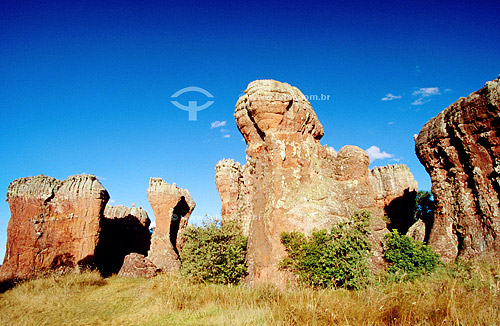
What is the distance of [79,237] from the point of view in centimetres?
1567

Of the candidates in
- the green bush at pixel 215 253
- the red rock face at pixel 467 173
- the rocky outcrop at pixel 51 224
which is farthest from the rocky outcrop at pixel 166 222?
the red rock face at pixel 467 173

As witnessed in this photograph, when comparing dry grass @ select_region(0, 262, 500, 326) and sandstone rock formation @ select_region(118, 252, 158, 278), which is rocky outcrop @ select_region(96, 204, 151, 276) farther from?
dry grass @ select_region(0, 262, 500, 326)

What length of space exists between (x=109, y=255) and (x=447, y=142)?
2188cm

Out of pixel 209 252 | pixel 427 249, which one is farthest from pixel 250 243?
pixel 427 249

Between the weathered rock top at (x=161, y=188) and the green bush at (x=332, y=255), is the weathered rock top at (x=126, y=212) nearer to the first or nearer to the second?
the weathered rock top at (x=161, y=188)

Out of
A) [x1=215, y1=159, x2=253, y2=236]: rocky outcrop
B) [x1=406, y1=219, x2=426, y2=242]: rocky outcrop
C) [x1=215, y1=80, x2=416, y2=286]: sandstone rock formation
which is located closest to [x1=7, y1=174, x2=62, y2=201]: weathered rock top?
[x1=215, y1=159, x2=253, y2=236]: rocky outcrop

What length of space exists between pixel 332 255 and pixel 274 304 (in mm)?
2434

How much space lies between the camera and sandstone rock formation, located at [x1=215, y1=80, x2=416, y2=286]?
8750 mm

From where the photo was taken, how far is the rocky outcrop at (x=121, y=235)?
69.3 ft

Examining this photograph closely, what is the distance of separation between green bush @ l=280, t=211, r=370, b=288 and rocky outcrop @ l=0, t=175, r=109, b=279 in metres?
12.1

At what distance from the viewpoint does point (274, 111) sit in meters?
9.97

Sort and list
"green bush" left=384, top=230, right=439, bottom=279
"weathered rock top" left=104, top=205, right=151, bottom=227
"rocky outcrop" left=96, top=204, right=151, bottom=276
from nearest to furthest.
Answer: "green bush" left=384, top=230, right=439, bottom=279 < "rocky outcrop" left=96, top=204, right=151, bottom=276 < "weathered rock top" left=104, top=205, right=151, bottom=227

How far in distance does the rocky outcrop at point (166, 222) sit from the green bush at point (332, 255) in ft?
44.7

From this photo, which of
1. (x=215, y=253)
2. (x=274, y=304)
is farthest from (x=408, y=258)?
(x=215, y=253)
